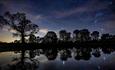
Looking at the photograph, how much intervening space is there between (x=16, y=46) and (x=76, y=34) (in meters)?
112

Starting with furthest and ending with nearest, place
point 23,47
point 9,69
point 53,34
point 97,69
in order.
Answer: point 53,34 → point 23,47 → point 9,69 → point 97,69

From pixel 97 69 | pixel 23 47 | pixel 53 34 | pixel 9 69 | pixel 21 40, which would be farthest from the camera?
pixel 53 34

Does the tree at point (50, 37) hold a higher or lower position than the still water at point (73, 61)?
higher

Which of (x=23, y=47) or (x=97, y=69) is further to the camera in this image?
(x=23, y=47)

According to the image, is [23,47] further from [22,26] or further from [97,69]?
[97,69]

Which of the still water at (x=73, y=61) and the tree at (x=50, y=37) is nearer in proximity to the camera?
the still water at (x=73, y=61)

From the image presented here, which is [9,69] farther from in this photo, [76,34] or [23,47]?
[76,34]

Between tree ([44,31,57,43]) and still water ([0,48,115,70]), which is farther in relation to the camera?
tree ([44,31,57,43])

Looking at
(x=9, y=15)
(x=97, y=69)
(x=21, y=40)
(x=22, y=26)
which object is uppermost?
(x=9, y=15)

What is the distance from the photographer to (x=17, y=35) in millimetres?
62688

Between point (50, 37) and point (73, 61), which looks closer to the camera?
point (73, 61)

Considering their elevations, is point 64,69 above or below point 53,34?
below

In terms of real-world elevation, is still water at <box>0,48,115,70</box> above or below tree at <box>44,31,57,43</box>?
below

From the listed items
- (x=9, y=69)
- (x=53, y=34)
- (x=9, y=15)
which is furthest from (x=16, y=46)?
(x=53, y=34)
